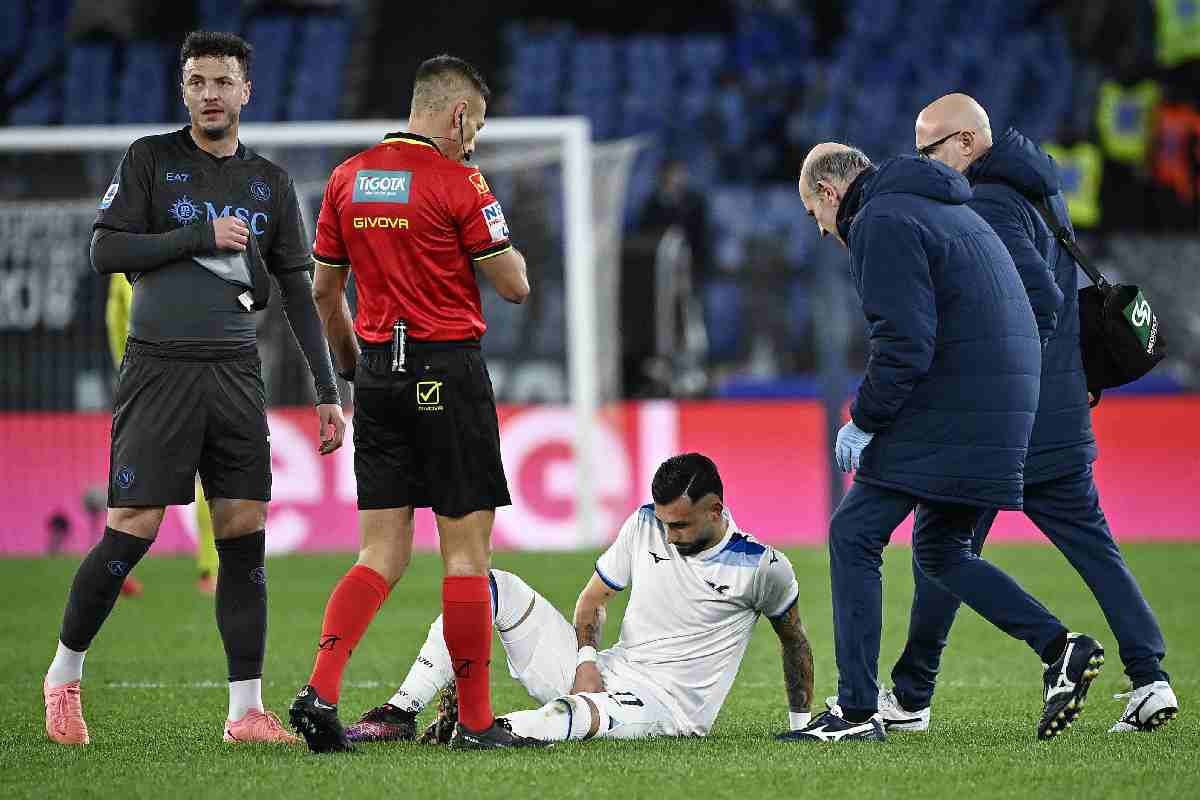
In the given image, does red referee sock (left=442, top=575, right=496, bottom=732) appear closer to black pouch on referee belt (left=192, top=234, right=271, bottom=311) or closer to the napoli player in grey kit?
the napoli player in grey kit

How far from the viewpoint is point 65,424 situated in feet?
41.8

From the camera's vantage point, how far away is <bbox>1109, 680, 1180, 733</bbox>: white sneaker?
532 centimetres

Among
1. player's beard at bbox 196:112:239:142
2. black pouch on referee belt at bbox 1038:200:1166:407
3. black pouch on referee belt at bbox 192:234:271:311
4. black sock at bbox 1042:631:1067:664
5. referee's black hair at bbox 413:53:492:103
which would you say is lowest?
black sock at bbox 1042:631:1067:664

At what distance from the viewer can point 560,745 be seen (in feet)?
16.3

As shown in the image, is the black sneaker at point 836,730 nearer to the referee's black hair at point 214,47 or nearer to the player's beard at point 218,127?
the player's beard at point 218,127

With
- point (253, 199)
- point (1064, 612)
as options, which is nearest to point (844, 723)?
point (253, 199)

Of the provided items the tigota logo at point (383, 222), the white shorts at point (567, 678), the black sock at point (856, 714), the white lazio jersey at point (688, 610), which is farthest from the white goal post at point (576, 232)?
the black sock at point (856, 714)

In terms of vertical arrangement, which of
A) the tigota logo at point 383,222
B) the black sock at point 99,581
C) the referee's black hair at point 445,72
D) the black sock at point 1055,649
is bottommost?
the black sock at point 1055,649

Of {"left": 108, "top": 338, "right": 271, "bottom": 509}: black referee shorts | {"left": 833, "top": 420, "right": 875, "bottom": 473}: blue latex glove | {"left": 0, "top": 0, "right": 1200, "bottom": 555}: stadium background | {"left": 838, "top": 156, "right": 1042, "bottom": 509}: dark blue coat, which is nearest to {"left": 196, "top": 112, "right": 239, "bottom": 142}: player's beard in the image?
{"left": 108, "top": 338, "right": 271, "bottom": 509}: black referee shorts

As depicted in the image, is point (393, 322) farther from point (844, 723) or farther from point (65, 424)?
point (65, 424)

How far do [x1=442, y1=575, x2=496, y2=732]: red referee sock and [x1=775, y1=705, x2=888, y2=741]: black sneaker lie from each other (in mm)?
935

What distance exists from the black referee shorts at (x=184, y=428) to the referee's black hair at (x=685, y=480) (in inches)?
47.0

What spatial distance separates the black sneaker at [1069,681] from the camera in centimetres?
491

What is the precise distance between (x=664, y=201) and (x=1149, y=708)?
1339 cm
